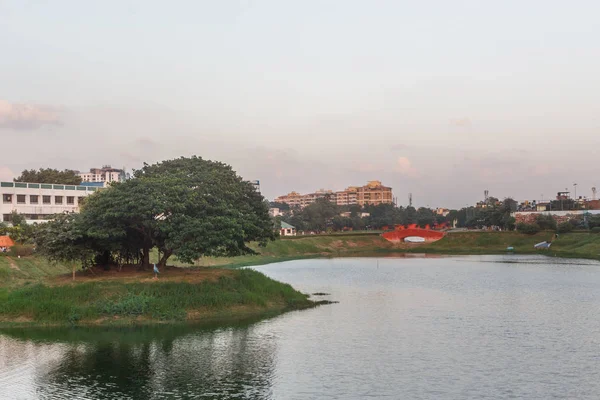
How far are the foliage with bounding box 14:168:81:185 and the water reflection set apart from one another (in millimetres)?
102904

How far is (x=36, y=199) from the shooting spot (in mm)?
110938

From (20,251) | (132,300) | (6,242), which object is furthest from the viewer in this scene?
(6,242)

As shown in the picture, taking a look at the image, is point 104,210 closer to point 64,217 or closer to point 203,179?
point 64,217

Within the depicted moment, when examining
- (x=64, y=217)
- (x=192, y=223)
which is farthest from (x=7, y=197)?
(x=192, y=223)

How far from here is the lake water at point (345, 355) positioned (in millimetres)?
29266

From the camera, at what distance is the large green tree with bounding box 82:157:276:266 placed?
50.3 meters

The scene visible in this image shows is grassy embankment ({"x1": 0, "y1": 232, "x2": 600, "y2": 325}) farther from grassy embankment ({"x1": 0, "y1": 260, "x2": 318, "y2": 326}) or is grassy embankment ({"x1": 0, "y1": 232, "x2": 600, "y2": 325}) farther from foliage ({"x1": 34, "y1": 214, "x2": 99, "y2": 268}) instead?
foliage ({"x1": 34, "y1": 214, "x2": 99, "y2": 268})

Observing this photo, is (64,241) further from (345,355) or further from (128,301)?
(345,355)

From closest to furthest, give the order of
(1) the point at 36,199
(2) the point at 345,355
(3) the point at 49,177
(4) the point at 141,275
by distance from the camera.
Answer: (2) the point at 345,355
(4) the point at 141,275
(1) the point at 36,199
(3) the point at 49,177

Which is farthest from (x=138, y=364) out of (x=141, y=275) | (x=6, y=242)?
(x=6, y=242)

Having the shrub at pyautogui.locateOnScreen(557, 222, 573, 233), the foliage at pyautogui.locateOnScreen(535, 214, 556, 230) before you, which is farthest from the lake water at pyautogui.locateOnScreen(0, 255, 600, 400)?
the foliage at pyautogui.locateOnScreen(535, 214, 556, 230)

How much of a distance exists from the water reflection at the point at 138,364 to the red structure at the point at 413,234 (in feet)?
386

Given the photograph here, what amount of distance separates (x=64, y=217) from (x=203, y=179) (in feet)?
42.3

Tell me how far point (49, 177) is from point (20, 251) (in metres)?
73.3
